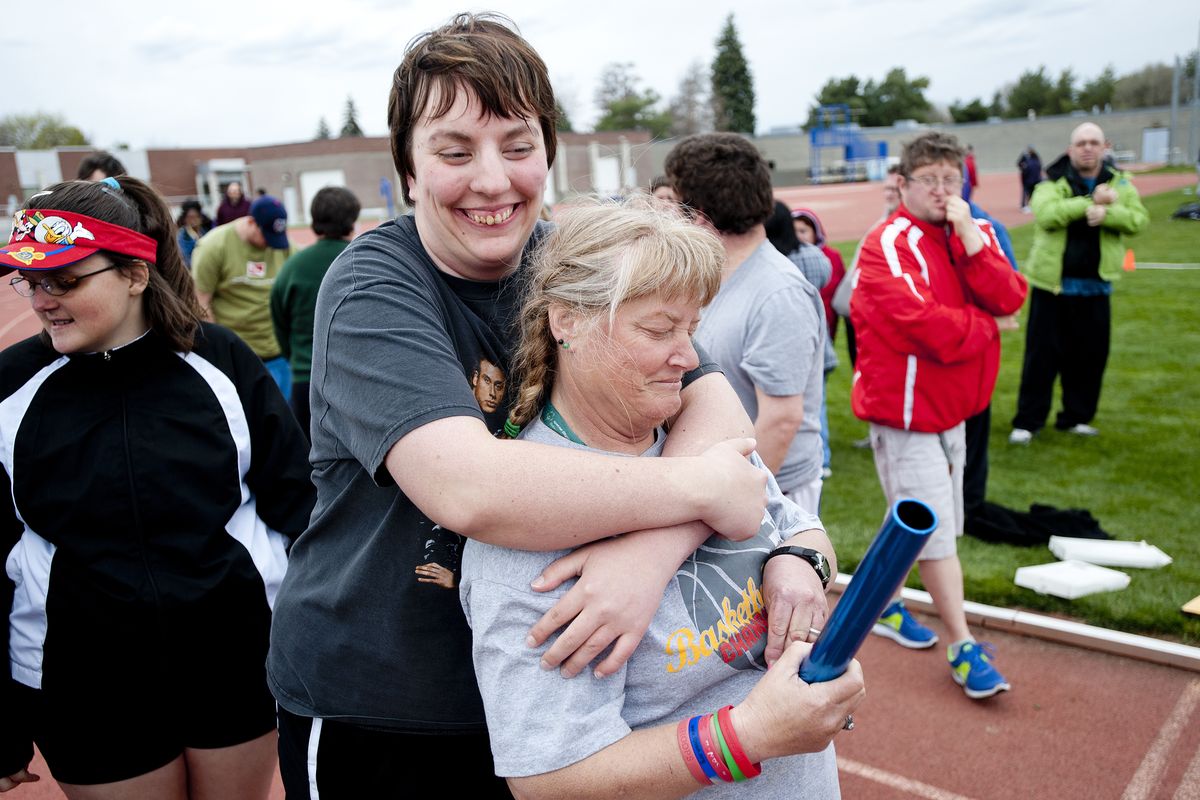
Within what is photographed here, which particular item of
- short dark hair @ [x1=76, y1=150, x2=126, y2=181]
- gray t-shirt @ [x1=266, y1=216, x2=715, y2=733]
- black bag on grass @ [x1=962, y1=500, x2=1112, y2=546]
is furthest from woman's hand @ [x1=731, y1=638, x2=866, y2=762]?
short dark hair @ [x1=76, y1=150, x2=126, y2=181]

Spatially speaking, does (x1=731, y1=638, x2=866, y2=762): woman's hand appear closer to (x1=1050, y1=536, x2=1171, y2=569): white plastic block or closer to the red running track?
the red running track

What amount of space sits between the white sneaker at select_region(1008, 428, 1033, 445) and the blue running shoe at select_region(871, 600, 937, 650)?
145 inches

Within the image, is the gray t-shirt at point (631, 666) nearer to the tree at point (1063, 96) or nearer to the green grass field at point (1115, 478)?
the green grass field at point (1115, 478)

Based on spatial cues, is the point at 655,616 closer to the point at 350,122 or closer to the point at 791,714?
the point at 791,714

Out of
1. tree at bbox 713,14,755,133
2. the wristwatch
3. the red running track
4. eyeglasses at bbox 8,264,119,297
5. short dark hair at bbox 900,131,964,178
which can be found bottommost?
the red running track

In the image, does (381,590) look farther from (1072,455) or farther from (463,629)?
(1072,455)

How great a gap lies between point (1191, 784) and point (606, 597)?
3.16 meters

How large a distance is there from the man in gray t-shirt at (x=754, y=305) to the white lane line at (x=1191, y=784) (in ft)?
6.18

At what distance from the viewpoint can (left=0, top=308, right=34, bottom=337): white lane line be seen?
2.49 m

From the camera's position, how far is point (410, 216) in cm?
174

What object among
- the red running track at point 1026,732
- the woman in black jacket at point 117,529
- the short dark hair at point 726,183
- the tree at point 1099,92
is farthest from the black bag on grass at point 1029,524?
the tree at point 1099,92

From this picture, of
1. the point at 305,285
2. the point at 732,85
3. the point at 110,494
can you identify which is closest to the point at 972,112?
the point at 732,85

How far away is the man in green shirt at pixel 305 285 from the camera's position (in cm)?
581

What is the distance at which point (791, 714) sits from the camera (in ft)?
4.32
